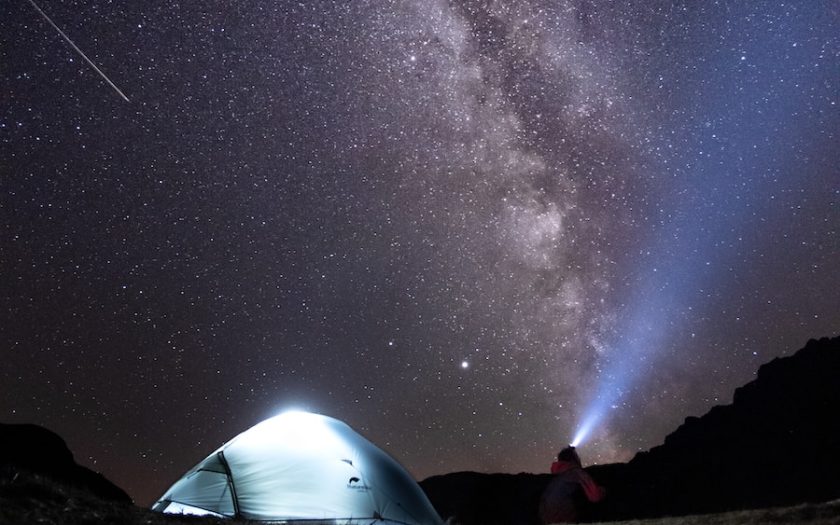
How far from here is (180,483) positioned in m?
10.8

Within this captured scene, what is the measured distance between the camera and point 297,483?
10.7m

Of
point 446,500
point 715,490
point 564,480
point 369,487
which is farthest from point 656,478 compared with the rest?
point 369,487

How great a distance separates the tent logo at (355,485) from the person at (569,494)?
5124 mm

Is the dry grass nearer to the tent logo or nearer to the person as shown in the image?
the tent logo

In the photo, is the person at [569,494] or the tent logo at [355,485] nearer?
the tent logo at [355,485]

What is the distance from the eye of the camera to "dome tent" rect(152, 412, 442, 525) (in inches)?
399

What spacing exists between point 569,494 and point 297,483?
6555mm

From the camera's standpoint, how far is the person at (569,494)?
44.6 feet

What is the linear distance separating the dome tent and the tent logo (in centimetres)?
2

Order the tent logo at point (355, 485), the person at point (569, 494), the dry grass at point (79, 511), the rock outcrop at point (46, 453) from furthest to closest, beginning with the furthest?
the rock outcrop at point (46, 453), the person at point (569, 494), the tent logo at point (355, 485), the dry grass at point (79, 511)

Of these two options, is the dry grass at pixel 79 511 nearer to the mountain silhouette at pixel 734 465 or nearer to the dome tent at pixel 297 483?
the dome tent at pixel 297 483

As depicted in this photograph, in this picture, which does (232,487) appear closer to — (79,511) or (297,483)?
(297,483)

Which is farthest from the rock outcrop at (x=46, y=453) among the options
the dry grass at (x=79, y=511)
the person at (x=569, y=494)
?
the dry grass at (x=79, y=511)

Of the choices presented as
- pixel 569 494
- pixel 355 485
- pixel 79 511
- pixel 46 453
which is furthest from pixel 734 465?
pixel 79 511
